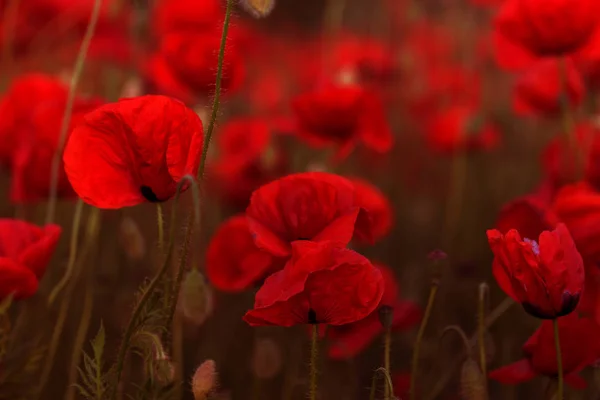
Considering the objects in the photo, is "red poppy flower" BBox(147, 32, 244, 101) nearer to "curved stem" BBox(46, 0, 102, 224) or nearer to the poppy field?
the poppy field

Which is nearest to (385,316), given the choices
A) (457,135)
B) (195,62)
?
(195,62)

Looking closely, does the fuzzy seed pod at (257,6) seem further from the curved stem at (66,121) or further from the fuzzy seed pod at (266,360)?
the fuzzy seed pod at (266,360)

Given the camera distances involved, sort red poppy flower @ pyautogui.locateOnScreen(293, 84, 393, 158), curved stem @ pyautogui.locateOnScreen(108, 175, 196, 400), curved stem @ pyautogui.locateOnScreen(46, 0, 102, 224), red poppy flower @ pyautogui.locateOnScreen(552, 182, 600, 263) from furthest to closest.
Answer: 1. red poppy flower @ pyautogui.locateOnScreen(293, 84, 393, 158)
2. curved stem @ pyautogui.locateOnScreen(46, 0, 102, 224)
3. red poppy flower @ pyautogui.locateOnScreen(552, 182, 600, 263)
4. curved stem @ pyautogui.locateOnScreen(108, 175, 196, 400)

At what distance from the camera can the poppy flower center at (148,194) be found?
3.38 feet

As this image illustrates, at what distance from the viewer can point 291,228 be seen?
41.8 inches

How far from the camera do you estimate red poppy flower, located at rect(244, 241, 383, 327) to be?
92 cm

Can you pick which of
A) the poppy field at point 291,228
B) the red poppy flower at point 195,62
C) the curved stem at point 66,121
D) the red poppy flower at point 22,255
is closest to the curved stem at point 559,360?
the poppy field at point 291,228

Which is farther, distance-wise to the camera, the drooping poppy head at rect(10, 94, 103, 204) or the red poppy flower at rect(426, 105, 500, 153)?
the red poppy flower at rect(426, 105, 500, 153)

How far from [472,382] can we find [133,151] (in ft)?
1.67

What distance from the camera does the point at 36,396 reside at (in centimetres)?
121

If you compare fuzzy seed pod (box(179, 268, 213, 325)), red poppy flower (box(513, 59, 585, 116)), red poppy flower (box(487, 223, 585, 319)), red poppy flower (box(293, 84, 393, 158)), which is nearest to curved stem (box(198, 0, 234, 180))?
fuzzy seed pod (box(179, 268, 213, 325))

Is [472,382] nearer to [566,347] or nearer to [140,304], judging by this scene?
[566,347]

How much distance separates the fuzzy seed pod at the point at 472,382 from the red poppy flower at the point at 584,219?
238 mm

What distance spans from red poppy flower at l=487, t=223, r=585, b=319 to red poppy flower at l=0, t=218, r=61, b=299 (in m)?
0.56
